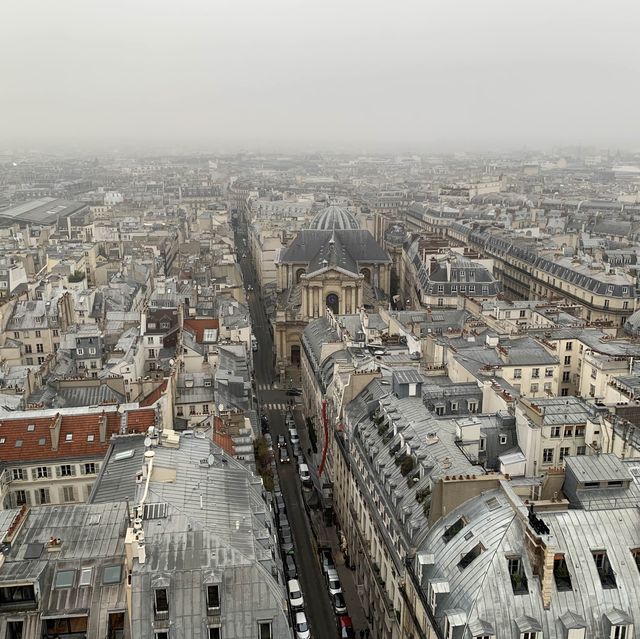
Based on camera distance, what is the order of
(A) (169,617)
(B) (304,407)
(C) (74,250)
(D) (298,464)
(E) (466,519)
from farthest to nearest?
1. (C) (74,250)
2. (B) (304,407)
3. (D) (298,464)
4. (E) (466,519)
5. (A) (169,617)

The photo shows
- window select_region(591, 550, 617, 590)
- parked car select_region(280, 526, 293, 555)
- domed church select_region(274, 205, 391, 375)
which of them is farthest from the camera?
domed church select_region(274, 205, 391, 375)

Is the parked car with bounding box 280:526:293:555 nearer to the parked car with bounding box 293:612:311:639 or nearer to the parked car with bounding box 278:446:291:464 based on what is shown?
the parked car with bounding box 293:612:311:639

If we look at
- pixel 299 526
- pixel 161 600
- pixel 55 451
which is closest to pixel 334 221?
pixel 299 526

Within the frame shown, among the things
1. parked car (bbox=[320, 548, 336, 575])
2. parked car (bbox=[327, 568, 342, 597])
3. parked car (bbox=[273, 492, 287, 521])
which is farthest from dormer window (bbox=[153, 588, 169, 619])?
parked car (bbox=[273, 492, 287, 521])

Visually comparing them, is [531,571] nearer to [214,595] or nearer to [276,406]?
[214,595]

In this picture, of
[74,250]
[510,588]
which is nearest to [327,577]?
[510,588]

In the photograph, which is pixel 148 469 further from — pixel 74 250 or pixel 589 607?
pixel 74 250
